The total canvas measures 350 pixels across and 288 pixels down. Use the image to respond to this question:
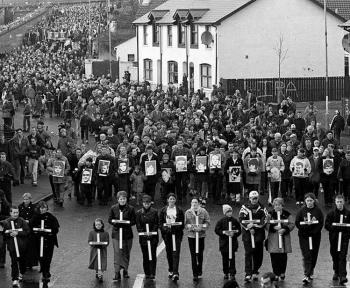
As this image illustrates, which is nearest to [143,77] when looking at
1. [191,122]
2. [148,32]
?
[148,32]

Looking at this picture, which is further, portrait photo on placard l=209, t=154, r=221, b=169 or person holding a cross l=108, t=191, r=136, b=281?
portrait photo on placard l=209, t=154, r=221, b=169

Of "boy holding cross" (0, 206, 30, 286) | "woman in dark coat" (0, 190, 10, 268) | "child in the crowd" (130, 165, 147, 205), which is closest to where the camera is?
"boy holding cross" (0, 206, 30, 286)

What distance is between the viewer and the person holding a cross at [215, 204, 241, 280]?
17.5m

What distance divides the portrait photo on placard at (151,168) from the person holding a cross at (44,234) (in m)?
7.09

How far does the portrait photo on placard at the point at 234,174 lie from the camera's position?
24797 millimetres

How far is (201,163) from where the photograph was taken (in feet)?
82.8

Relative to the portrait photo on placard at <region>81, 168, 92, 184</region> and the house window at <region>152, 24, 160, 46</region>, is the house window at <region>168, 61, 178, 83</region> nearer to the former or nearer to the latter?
the house window at <region>152, 24, 160, 46</region>

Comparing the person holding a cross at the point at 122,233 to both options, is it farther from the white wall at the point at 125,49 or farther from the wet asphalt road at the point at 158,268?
the white wall at the point at 125,49

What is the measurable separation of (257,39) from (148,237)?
117 ft

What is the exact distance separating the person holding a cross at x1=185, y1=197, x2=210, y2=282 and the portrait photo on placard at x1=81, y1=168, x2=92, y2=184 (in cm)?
753

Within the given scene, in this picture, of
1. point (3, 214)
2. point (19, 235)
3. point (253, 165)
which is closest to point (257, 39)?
point (253, 165)

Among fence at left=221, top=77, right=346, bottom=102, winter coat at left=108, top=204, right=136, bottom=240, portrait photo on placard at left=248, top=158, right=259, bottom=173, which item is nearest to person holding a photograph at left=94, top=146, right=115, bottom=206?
portrait photo on placard at left=248, top=158, right=259, bottom=173

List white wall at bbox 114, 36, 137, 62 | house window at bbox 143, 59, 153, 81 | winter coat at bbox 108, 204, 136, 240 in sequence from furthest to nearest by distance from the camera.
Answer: white wall at bbox 114, 36, 137, 62 < house window at bbox 143, 59, 153, 81 < winter coat at bbox 108, 204, 136, 240

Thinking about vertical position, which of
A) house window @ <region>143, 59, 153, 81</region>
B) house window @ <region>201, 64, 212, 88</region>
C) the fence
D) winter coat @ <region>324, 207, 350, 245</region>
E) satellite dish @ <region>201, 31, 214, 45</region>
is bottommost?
winter coat @ <region>324, 207, 350, 245</region>
